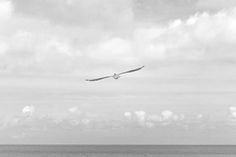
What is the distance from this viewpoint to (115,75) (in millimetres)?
63188
